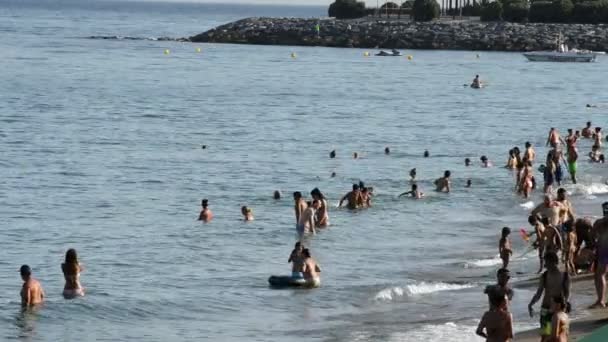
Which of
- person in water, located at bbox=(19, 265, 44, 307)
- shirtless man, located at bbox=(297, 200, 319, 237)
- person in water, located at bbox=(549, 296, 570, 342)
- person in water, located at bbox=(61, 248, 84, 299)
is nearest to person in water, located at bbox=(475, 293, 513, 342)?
person in water, located at bbox=(549, 296, 570, 342)

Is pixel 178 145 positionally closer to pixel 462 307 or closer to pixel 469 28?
pixel 462 307

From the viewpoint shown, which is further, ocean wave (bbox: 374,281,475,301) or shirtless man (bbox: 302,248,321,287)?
shirtless man (bbox: 302,248,321,287)

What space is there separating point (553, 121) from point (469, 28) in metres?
58.8

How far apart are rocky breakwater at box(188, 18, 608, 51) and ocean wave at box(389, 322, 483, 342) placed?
89.3m

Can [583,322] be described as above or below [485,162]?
above

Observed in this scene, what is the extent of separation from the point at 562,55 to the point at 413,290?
8025cm

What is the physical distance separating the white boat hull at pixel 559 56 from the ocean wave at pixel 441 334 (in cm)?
8196

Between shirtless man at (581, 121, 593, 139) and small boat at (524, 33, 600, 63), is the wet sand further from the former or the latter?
small boat at (524, 33, 600, 63)

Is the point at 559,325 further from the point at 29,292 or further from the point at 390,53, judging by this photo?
the point at 390,53

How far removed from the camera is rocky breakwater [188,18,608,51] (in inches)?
4269

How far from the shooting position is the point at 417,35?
11438 cm

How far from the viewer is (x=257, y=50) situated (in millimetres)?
112938

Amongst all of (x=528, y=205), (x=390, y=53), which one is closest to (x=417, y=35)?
(x=390, y=53)

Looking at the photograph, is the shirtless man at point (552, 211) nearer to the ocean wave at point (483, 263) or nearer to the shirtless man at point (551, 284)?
the ocean wave at point (483, 263)
